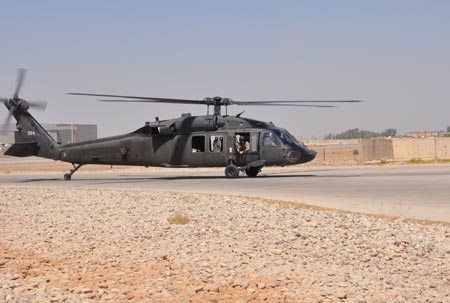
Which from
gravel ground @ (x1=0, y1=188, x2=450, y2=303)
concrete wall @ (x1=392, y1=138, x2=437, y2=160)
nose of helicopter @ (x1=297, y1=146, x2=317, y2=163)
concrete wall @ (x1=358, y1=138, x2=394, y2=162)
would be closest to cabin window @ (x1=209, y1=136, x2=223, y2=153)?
nose of helicopter @ (x1=297, y1=146, x2=317, y2=163)

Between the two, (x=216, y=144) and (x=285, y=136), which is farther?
(x=216, y=144)

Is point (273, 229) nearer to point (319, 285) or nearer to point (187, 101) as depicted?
point (319, 285)

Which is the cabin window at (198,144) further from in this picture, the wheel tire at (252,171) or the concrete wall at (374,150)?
the concrete wall at (374,150)

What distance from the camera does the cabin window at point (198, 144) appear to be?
2941 cm

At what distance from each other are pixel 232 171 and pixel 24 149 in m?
11.2

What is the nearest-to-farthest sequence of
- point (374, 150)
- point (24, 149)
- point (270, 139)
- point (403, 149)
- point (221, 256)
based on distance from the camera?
point (221, 256) → point (270, 139) → point (24, 149) → point (374, 150) → point (403, 149)

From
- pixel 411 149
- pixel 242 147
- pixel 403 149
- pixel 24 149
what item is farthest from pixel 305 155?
pixel 411 149

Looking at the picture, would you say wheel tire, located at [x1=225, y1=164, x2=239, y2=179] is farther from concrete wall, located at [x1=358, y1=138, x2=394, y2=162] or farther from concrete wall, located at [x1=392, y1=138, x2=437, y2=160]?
concrete wall, located at [x1=392, y1=138, x2=437, y2=160]

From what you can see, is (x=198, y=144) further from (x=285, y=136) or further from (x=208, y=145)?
(x=285, y=136)

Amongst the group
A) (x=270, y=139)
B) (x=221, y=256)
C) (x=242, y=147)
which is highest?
(x=270, y=139)

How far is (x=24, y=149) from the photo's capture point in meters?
32.7

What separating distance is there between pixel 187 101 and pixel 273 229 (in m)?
15.7

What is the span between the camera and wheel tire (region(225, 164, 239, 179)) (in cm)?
2909

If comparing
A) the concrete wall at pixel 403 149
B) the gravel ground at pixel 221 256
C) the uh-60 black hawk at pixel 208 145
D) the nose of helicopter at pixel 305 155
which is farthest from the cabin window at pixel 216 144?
the concrete wall at pixel 403 149
